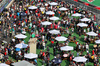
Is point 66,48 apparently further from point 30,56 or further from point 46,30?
point 46,30

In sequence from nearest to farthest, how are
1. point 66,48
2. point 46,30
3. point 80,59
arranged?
point 80,59 < point 66,48 < point 46,30

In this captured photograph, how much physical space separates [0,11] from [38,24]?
28.8ft

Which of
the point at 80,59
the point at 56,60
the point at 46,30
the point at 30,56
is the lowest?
the point at 56,60

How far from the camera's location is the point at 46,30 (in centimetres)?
5566

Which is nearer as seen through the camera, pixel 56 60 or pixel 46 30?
Result: pixel 56 60

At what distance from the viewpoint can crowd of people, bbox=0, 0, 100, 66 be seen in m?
47.0

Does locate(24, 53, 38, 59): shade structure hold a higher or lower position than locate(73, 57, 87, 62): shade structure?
higher

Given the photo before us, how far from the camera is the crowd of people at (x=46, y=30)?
4697 cm

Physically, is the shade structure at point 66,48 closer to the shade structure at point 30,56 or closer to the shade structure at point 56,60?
the shade structure at point 56,60

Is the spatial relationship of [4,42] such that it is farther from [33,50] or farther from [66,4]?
[66,4]

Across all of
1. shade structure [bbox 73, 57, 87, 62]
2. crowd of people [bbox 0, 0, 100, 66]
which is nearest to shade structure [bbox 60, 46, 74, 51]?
crowd of people [bbox 0, 0, 100, 66]

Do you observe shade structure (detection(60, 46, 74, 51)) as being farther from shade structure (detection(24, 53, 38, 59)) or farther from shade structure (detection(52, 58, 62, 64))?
shade structure (detection(24, 53, 38, 59))

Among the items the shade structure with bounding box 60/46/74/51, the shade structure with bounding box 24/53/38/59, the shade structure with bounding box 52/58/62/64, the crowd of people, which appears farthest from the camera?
the shade structure with bounding box 60/46/74/51

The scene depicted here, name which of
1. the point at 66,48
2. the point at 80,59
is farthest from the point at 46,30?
the point at 80,59
